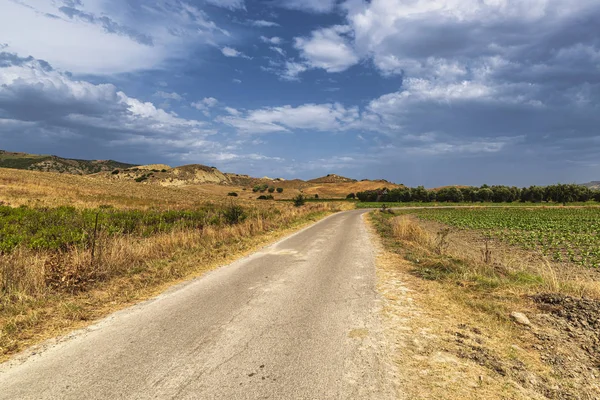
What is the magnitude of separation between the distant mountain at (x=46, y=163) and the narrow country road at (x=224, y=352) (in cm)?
18138

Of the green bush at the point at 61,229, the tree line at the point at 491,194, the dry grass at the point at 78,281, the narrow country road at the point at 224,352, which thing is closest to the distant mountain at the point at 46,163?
the tree line at the point at 491,194

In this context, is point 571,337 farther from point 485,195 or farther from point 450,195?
point 485,195

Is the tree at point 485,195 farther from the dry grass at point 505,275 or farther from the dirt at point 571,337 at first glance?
the dirt at point 571,337

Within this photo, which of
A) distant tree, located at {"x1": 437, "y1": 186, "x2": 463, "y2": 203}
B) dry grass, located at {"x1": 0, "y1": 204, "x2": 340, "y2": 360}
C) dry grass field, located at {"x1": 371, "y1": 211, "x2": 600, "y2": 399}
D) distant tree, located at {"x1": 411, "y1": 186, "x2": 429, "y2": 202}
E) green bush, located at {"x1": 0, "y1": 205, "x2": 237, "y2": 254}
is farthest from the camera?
distant tree, located at {"x1": 411, "y1": 186, "x2": 429, "y2": 202}

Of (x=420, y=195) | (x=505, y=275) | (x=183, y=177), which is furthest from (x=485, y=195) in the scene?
(x=183, y=177)

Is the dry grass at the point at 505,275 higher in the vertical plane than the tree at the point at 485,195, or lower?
lower

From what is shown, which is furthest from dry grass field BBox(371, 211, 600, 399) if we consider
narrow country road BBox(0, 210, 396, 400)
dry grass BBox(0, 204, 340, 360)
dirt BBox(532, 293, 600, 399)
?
dry grass BBox(0, 204, 340, 360)

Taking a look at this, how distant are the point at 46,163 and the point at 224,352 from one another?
19508cm

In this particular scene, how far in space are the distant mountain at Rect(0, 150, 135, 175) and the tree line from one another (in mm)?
149761

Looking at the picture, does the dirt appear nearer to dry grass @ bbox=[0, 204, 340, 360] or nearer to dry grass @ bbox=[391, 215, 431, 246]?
dry grass @ bbox=[0, 204, 340, 360]

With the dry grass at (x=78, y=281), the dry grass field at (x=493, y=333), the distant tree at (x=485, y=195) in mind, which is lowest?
the dry grass at (x=78, y=281)

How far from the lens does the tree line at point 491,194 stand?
95188 millimetres

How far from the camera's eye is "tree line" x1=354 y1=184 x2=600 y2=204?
3748 inches

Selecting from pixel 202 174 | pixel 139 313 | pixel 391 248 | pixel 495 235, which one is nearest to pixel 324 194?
pixel 202 174
